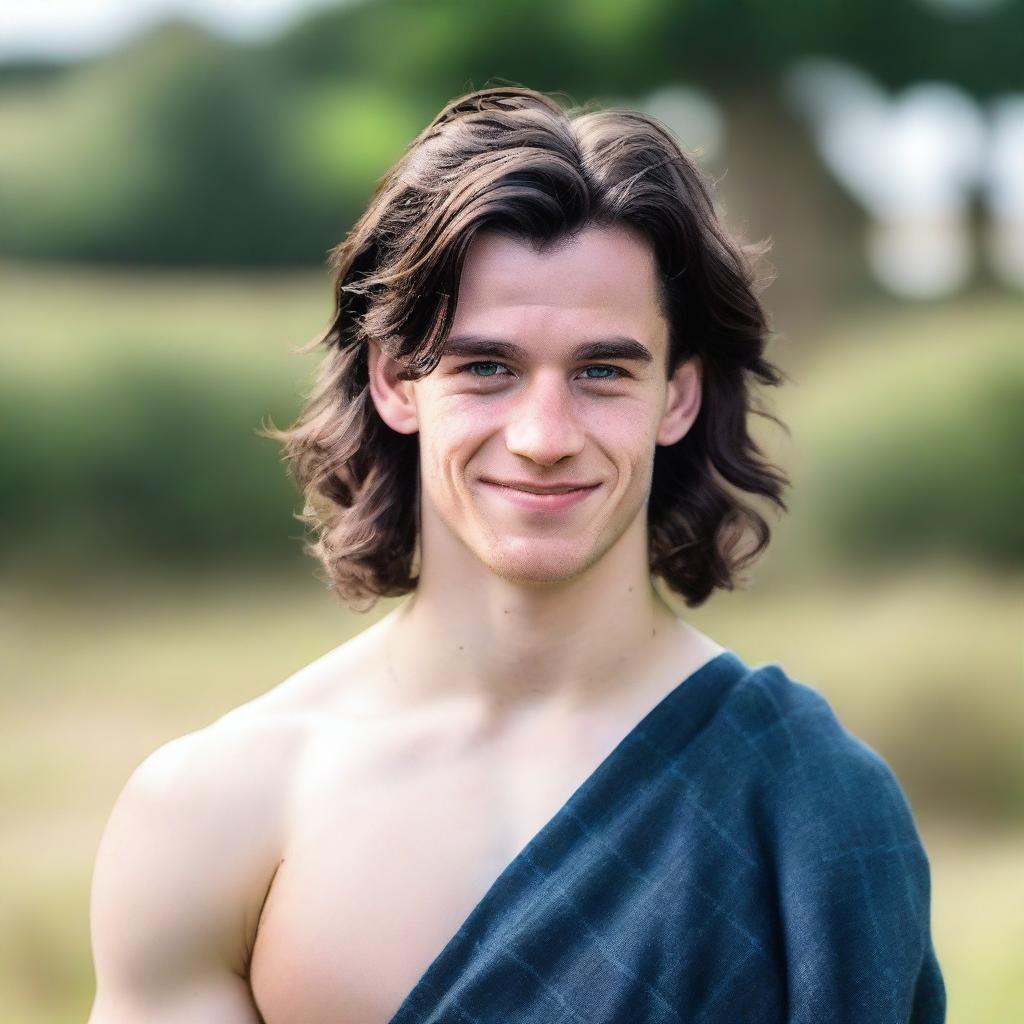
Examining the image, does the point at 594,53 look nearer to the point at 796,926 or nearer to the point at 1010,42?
the point at 1010,42

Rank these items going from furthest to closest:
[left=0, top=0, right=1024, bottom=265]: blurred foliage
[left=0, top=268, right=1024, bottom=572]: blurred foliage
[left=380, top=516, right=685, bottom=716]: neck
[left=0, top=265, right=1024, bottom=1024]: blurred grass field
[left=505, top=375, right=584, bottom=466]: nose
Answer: [left=0, top=0, right=1024, bottom=265]: blurred foliage
[left=0, top=268, right=1024, bottom=572]: blurred foliage
[left=0, top=265, right=1024, bottom=1024]: blurred grass field
[left=380, top=516, right=685, bottom=716]: neck
[left=505, top=375, right=584, bottom=466]: nose

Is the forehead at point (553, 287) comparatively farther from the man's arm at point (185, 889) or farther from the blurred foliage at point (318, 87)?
the blurred foliage at point (318, 87)

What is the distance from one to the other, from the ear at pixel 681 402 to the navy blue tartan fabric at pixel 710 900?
39cm

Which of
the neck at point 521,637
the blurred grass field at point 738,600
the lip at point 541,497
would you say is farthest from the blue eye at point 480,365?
the blurred grass field at point 738,600

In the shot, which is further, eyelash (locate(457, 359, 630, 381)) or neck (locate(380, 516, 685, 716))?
neck (locate(380, 516, 685, 716))

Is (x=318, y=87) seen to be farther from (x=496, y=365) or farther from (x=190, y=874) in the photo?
(x=190, y=874)

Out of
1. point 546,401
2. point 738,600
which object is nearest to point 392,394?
point 546,401

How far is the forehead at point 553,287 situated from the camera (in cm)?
189

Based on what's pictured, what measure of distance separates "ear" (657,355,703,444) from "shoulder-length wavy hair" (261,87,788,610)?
0.03 metres

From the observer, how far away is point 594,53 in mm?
6582

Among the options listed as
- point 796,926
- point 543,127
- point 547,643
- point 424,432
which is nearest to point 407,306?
point 424,432

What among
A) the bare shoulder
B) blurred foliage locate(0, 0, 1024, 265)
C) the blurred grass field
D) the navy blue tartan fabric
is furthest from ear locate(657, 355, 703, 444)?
blurred foliage locate(0, 0, 1024, 265)

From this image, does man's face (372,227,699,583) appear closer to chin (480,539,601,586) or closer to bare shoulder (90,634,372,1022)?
chin (480,539,601,586)

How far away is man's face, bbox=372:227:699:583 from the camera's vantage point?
1888 mm
